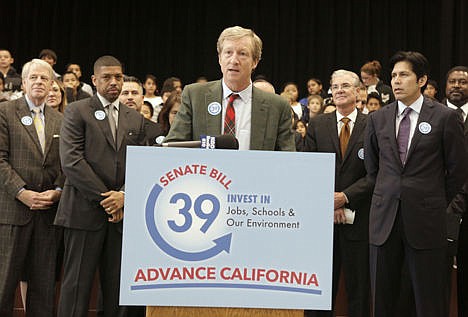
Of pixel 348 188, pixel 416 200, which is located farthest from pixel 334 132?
pixel 416 200

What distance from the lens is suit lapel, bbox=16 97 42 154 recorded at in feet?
16.3

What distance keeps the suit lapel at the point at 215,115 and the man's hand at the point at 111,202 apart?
1161 millimetres

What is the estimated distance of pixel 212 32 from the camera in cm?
1441

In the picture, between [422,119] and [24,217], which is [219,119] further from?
[24,217]

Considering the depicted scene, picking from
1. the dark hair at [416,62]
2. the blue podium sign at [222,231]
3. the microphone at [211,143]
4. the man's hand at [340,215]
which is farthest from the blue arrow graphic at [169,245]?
the dark hair at [416,62]

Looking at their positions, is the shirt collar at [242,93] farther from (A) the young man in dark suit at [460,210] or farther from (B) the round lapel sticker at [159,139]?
(A) the young man in dark suit at [460,210]

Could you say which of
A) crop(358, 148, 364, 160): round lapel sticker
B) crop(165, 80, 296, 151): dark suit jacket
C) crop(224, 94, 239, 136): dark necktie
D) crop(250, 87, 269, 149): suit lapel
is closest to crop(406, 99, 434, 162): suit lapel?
crop(358, 148, 364, 160): round lapel sticker

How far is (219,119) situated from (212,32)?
10937 mm

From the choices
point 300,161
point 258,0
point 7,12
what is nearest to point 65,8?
point 7,12

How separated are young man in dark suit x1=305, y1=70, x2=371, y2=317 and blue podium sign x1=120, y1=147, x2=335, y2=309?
2.04 m

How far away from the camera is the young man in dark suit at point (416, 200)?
438 cm

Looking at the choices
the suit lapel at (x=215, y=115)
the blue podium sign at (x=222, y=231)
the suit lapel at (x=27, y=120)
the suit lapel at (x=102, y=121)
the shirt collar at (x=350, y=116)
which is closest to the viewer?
the blue podium sign at (x=222, y=231)

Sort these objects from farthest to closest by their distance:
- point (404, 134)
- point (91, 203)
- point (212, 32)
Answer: point (212, 32)
point (91, 203)
point (404, 134)

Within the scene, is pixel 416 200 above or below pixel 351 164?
below
